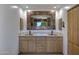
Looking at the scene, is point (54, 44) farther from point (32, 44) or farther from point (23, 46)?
point (23, 46)

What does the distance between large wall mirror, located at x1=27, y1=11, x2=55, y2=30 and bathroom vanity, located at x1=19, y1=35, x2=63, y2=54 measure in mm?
1199

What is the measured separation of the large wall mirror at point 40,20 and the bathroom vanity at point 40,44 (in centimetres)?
120

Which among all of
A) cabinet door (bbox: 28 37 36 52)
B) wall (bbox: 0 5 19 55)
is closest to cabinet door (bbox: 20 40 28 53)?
cabinet door (bbox: 28 37 36 52)

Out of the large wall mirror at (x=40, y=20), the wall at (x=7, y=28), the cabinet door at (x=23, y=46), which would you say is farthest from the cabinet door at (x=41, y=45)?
the wall at (x=7, y=28)

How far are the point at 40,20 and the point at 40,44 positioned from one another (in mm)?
1571

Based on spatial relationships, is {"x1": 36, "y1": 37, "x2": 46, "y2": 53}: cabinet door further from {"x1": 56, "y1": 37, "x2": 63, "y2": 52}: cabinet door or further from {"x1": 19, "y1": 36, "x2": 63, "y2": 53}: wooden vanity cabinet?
{"x1": 56, "y1": 37, "x2": 63, "y2": 52}: cabinet door

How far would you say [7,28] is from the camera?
4715 millimetres

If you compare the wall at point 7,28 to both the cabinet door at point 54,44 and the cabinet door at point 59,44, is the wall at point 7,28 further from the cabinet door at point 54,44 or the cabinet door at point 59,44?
the cabinet door at point 59,44

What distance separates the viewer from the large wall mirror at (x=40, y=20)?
25.6 feet

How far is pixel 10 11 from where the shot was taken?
4969mm

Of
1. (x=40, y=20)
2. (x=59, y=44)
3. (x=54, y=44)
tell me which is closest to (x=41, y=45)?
(x=54, y=44)

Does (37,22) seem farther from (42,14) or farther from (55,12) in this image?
(55,12)

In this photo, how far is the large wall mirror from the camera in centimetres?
779

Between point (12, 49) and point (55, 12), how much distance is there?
3455 millimetres
